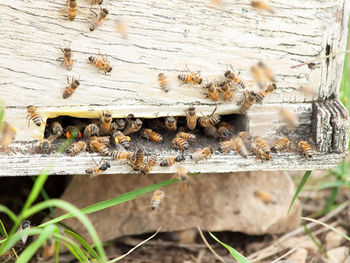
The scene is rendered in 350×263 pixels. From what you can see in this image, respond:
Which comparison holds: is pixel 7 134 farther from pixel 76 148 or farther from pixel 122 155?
A: pixel 122 155

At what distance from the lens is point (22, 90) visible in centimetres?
361

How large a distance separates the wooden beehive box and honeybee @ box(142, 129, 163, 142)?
90mm

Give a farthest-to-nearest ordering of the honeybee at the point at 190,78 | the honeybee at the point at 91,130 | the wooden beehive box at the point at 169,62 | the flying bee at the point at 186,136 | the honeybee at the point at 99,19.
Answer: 1. the flying bee at the point at 186,136
2. the honeybee at the point at 91,130
3. the honeybee at the point at 190,78
4. the wooden beehive box at the point at 169,62
5. the honeybee at the point at 99,19

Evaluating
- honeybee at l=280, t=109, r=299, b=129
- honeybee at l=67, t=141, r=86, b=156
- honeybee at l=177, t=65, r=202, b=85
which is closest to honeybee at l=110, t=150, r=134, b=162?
honeybee at l=67, t=141, r=86, b=156

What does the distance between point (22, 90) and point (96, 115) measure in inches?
23.0

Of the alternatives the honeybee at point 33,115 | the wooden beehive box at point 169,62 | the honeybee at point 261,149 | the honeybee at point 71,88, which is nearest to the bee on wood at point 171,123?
the wooden beehive box at point 169,62

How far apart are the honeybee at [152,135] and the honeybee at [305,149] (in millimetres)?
1100

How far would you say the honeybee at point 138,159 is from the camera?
11.7 feet

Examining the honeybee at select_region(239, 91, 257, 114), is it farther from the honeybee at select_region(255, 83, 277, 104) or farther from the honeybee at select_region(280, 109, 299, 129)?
the honeybee at select_region(280, 109, 299, 129)

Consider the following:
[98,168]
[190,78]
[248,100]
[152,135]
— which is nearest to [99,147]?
[98,168]

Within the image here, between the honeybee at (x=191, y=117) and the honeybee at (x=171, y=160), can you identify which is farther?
the honeybee at (x=191, y=117)

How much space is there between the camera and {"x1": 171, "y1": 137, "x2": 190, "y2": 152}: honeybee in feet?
12.2

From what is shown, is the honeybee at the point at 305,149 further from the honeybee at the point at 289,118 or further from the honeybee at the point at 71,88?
the honeybee at the point at 71,88

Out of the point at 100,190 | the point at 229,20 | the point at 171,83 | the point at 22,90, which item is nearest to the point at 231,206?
the point at 100,190
